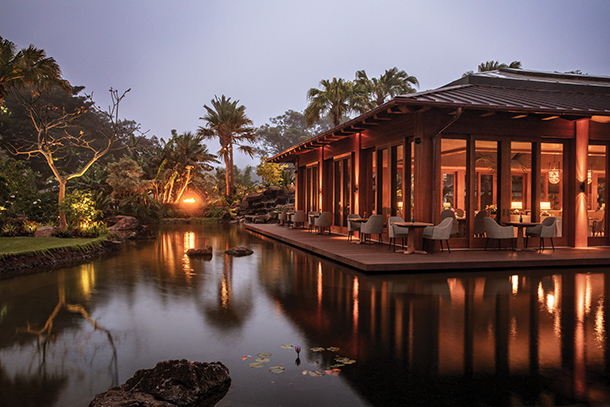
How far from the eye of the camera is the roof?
30.1 feet

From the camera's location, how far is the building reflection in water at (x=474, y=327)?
3127 millimetres

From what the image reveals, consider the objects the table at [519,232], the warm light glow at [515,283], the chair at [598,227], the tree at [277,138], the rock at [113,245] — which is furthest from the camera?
the tree at [277,138]

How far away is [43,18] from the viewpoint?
321ft

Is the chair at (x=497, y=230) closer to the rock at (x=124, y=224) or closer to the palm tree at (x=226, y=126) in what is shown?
the rock at (x=124, y=224)

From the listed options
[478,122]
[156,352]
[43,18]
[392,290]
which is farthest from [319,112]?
[43,18]

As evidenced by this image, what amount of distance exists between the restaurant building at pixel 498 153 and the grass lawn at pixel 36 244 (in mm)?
7647

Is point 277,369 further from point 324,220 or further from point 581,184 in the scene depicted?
point 324,220

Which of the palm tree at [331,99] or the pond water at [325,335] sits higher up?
the palm tree at [331,99]

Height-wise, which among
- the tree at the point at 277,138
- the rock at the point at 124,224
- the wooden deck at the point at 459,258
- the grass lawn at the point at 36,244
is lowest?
the wooden deck at the point at 459,258

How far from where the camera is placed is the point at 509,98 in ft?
34.2

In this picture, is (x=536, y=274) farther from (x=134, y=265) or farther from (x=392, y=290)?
(x=134, y=265)

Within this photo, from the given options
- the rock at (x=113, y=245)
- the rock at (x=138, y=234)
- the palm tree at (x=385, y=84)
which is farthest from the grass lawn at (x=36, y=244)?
the palm tree at (x=385, y=84)

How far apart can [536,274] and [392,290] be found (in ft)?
10.8

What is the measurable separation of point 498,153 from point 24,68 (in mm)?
13254
